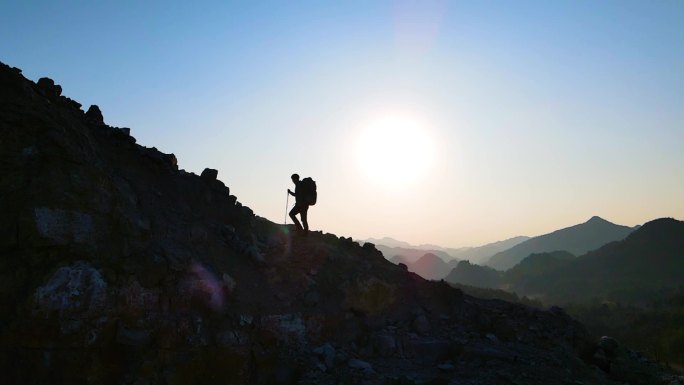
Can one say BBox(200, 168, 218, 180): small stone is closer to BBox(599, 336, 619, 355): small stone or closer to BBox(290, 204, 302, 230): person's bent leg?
BBox(290, 204, 302, 230): person's bent leg

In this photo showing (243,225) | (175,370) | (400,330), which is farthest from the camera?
(243,225)

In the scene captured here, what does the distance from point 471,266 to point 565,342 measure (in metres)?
102

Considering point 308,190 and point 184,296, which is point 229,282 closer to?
point 184,296

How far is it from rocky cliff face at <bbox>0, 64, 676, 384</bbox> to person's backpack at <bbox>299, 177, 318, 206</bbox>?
137 cm

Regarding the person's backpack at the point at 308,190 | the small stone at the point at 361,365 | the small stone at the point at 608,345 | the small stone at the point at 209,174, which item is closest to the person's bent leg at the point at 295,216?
the person's backpack at the point at 308,190

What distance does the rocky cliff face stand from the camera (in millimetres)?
8789

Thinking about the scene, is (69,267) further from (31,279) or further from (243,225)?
(243,225)

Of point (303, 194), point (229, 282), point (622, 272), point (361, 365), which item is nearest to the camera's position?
point (361, 365)

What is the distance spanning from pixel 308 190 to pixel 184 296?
19.7 ft

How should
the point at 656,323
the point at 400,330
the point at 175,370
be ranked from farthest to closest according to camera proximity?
the point at 656,323, the point at 400,330, the point at 175,370

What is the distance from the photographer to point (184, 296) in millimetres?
10234

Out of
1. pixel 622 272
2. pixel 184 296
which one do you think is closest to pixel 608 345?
pixel 184 296

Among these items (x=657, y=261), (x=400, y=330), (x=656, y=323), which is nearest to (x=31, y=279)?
(x=400, y=330)

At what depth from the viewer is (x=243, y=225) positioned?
48.2ft
